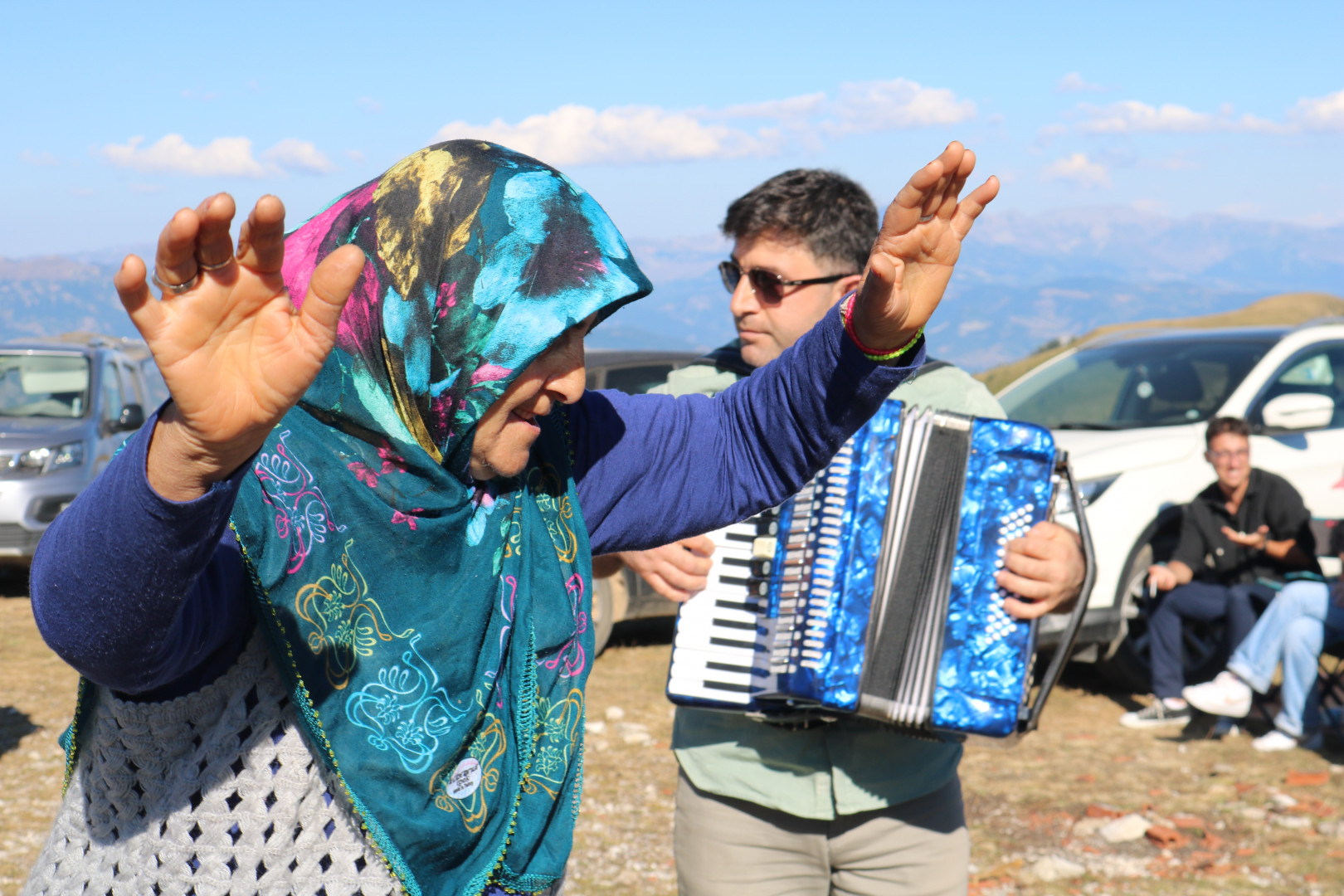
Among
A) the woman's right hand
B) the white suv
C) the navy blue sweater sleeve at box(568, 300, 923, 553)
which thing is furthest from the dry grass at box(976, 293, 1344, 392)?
the woman's right hand

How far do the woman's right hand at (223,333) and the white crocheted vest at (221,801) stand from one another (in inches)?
18.8

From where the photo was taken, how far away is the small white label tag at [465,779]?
5.26ft

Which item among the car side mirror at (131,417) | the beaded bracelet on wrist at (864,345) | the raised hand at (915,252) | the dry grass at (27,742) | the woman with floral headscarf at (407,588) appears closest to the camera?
the woman with floral headscarf at (407,588)

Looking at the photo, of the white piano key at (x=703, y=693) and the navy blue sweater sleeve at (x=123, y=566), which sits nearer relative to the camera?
the navy blue sweater sleeve at (x=123, y=566)

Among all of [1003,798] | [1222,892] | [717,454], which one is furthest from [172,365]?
[1003,798]

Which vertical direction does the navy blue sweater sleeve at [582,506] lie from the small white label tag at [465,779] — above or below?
above

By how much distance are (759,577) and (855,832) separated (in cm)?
60

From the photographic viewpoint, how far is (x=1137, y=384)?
715 centimetres

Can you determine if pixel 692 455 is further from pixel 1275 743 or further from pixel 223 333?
pixel 1275 743

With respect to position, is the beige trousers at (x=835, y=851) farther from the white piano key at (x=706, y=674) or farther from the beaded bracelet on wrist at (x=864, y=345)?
the beaded bracelet on wrist at (x=864, y=345)

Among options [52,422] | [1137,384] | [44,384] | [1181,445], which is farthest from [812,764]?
[44,384]

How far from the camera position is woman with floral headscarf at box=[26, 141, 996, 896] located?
1.48 m

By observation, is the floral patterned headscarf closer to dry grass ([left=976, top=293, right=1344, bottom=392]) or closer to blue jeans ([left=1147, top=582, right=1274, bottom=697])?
blue jeans ([left=1147, top=582, right=1274, bottom=697])

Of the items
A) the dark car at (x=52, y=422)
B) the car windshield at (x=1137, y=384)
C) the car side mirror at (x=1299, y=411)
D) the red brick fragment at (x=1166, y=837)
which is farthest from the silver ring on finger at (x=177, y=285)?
Result: the dark car at (x=52, y=422)
